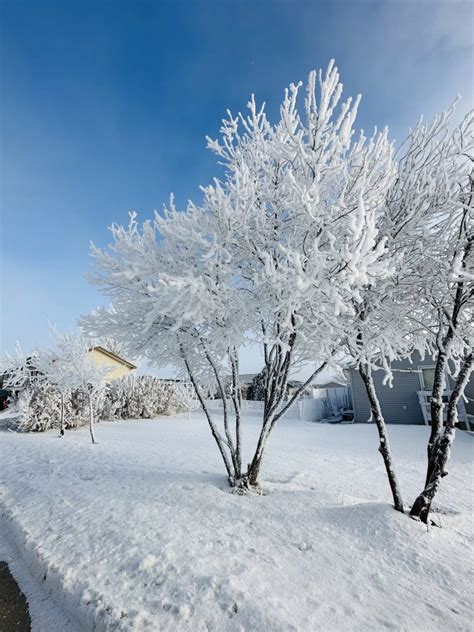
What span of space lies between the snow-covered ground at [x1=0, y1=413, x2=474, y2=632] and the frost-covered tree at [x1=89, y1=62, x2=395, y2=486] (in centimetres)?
139

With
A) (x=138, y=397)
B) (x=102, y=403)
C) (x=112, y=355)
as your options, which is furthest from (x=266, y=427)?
(x=112, y=355)

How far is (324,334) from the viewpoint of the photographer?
413 cm

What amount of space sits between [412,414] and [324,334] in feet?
50.4

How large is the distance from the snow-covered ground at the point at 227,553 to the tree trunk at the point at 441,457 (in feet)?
0.85

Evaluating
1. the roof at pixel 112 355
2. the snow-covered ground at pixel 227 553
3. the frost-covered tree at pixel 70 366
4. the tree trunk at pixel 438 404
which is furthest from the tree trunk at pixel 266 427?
the roof at pixel 112 355

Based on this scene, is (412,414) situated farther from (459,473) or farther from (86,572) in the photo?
(86,572)

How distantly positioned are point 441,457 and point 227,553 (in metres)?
3.01

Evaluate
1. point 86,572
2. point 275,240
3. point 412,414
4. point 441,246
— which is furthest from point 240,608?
point 412,414

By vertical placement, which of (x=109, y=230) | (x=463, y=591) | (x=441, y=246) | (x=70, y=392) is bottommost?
(x=463, y=591)

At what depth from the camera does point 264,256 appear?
3.92 meters

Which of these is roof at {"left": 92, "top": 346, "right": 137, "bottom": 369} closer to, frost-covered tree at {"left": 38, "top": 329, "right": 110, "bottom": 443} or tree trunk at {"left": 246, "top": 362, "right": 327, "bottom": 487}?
frost-covered tree at {"left": 38, "top": 329, "right": 110, "bottom": 443}

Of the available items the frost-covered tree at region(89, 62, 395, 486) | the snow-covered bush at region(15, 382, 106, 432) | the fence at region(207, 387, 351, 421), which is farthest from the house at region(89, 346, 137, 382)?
the frost-covered tree at region(89, 62, 395, 486)

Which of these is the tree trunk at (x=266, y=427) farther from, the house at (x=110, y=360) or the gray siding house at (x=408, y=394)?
the house at (x=110, y=360)

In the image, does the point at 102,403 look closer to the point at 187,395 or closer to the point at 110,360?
the point at 187,395
